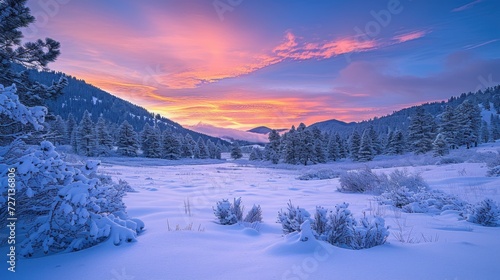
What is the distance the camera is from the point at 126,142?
53500 millimetres

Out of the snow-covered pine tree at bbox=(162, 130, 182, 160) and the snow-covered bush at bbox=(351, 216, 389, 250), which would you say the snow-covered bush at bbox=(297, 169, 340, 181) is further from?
the snow-covered pine tree at bbox=(162, 130, 182, 160)

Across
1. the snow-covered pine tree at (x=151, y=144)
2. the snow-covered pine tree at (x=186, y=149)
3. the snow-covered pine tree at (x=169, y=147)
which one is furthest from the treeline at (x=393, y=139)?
the snow-covered pine tree at (x=151, y=144)

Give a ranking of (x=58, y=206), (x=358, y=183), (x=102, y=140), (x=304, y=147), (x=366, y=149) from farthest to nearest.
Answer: (x=102, y=140) < (x=304, y=147) < (x=366, y=149) < (x=358, y=183) < (x=58, y=206)

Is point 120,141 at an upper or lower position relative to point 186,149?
upper

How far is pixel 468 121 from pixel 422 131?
13452 millimetres

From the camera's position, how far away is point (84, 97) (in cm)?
16938

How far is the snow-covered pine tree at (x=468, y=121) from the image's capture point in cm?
4897

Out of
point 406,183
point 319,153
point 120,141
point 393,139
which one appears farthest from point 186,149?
point 406,183

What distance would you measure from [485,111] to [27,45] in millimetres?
194307

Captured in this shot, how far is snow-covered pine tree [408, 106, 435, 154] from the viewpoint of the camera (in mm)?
44094

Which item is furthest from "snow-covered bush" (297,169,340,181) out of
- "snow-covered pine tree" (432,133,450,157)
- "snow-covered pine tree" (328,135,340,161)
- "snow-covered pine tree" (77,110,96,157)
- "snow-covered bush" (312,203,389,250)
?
"snow-covered pine tree" (77,110,96,157)

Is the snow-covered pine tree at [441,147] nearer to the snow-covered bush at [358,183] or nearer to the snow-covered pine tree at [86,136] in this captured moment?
the snow-covered bush at [358,183]

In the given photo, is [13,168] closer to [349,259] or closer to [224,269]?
[224,269]

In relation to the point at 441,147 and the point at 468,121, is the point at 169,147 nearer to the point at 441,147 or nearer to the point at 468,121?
the point at 441,147
